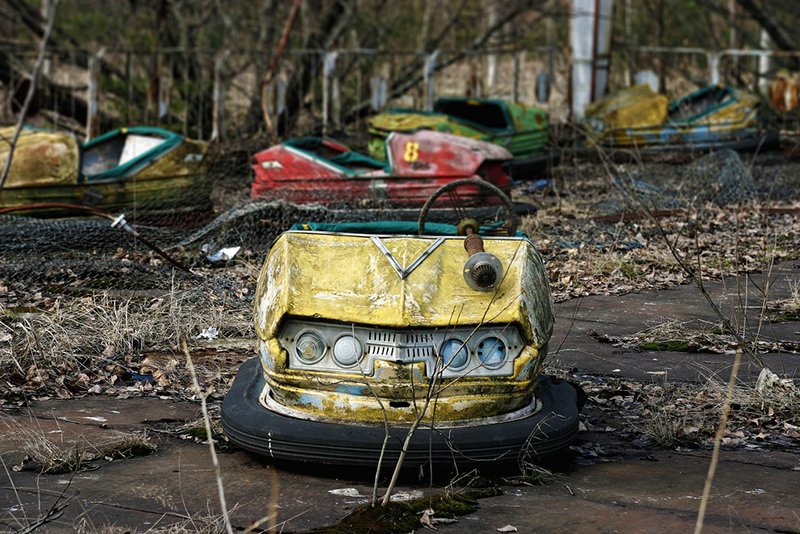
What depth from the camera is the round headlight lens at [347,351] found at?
3666mm

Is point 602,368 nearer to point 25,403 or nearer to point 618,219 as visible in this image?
point 25,403

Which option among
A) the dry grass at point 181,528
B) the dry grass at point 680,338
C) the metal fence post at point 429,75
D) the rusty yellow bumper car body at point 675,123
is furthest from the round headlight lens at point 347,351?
the metal fence post at point 429,75

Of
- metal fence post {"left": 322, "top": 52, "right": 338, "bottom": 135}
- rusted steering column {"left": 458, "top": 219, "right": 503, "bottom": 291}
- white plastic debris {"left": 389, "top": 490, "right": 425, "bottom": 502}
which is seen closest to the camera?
white plastic debris {"left": 389, "top": 490, "right": 425, "bottom": 502}

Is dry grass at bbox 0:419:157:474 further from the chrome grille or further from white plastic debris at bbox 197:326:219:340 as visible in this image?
white plastic debris at bbox 197:326:219:340

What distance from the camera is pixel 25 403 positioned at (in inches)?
177

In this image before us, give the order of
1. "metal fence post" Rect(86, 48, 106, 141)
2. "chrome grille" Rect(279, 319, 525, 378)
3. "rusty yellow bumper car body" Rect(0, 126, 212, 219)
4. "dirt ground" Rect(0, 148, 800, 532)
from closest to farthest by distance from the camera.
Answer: "dirt ground" Rect(0, 148, 800, 532), "chrome grille" Rect(279, 319, 525, 378), "rusty yellow bumper car body" Rect(0, 126, 212, 219), "metal fence post" Rect(86, 48, 106, 141)

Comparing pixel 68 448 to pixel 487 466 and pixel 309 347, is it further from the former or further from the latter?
pixel 487 466

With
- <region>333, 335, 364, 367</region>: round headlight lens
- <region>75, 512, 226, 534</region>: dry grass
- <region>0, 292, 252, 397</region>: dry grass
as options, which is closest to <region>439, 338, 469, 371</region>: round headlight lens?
<region>333, 335, 364, 367</region>: round headlight lens

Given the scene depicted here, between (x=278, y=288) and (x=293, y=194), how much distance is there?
18.0 feet

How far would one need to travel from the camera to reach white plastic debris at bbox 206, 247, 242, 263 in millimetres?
7523

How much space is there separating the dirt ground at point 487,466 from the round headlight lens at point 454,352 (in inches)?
15.3

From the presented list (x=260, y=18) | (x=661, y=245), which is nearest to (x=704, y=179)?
(x=661, y=245)

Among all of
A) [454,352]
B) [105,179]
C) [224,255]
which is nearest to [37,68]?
[454,352]

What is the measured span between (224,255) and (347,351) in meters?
4.03
